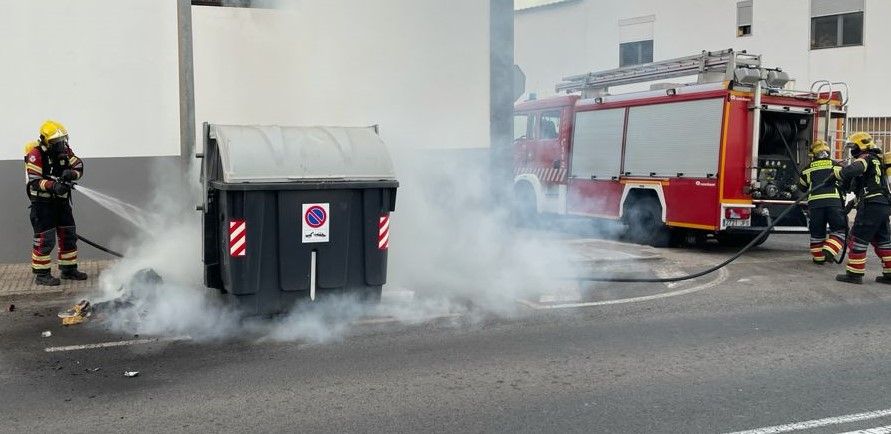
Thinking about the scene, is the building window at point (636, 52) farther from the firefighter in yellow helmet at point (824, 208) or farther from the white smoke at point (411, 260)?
the white smoke at point (411, 260)

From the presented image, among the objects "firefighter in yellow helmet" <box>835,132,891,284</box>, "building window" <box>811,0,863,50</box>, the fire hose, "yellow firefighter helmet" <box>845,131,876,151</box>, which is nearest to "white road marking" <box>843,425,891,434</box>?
"firefighter in yellow helmet" <box>835,132,891,284</box>

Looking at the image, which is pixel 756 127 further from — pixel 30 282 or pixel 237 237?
pixel 30 282

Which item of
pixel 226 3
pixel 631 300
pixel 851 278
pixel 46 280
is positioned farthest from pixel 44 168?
pixel 851 278

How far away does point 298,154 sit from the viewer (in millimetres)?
5816

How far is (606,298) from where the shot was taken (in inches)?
285

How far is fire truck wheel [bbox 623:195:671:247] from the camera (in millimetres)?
10836

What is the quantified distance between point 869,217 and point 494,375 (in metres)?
5.49

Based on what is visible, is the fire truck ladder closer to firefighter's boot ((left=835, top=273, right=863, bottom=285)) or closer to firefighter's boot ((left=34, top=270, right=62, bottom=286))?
firefighter's boot ((left=835, top=273, right=863, bottom=285))

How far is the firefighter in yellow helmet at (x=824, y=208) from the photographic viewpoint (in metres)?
9.10

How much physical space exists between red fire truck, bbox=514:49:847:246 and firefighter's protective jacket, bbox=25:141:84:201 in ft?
23.4

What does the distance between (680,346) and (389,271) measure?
3004 mm

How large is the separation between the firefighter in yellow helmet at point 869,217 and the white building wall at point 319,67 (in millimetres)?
4766

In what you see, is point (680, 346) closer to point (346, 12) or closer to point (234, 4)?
point (346, 12)

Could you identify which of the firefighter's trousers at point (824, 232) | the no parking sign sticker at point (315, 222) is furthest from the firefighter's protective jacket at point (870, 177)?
the no parking sign sticker at point (315, 222)
